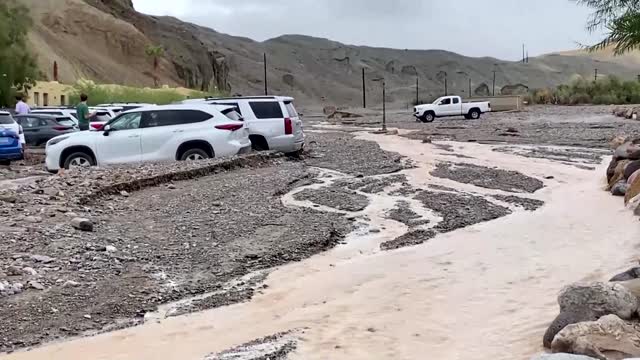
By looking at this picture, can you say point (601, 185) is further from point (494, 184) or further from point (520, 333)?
point (520, 333)

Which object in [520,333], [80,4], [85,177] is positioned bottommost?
[520,333]

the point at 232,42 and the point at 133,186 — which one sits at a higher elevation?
the point at 232,42

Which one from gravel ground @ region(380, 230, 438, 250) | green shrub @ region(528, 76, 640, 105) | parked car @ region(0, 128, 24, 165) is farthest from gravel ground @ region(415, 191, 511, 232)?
green shrub @ region(528, 76, 640, 105)

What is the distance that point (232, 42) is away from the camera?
161750mm

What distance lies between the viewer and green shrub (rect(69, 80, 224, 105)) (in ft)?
189

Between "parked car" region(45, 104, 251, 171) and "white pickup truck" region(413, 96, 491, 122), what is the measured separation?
40300mm

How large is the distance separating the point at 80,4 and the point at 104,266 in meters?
89.7

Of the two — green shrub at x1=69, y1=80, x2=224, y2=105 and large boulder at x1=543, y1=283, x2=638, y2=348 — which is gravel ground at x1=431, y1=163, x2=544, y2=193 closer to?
large boulder at x1=543, y1=283, x2=638, y2=348

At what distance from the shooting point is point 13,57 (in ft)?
162

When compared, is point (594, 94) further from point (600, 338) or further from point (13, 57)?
point (600, 338)

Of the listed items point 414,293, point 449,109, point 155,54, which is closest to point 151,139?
point 414,293

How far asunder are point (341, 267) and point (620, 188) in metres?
9.38

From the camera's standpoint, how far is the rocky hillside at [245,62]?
87.7m

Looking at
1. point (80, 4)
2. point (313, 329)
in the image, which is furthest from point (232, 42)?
point (313, 329)
